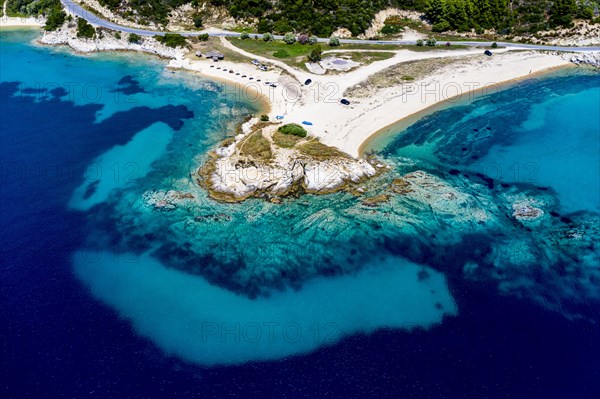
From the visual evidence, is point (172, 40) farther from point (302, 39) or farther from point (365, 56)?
point (365, 56)

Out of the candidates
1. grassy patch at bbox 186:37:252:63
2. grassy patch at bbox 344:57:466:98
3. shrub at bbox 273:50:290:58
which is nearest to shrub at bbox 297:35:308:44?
shrub at bbox 273:50:290:58

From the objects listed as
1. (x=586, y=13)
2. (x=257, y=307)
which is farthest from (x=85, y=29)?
(x=586, y=13)

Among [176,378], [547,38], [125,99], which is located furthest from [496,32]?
[176,378]

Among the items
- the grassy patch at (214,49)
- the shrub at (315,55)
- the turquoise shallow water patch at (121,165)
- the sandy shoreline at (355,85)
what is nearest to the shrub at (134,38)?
the sandy shoreline at (355,85)

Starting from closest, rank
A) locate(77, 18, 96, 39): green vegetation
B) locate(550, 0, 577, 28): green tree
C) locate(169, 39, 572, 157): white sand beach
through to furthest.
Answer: locate(169, 39, 572, 157): white sand beach < locate(550, 0, 577, 28): green tree < locate(77, 18, 96, 39): green vegetation

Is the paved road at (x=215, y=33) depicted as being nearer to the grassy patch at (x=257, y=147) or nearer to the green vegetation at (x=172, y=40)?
the green vegetation at (x=172, y=40)

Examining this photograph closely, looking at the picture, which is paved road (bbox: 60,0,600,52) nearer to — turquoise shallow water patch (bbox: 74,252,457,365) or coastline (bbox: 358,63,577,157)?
coastline (bbox: 358,63,577,157)
